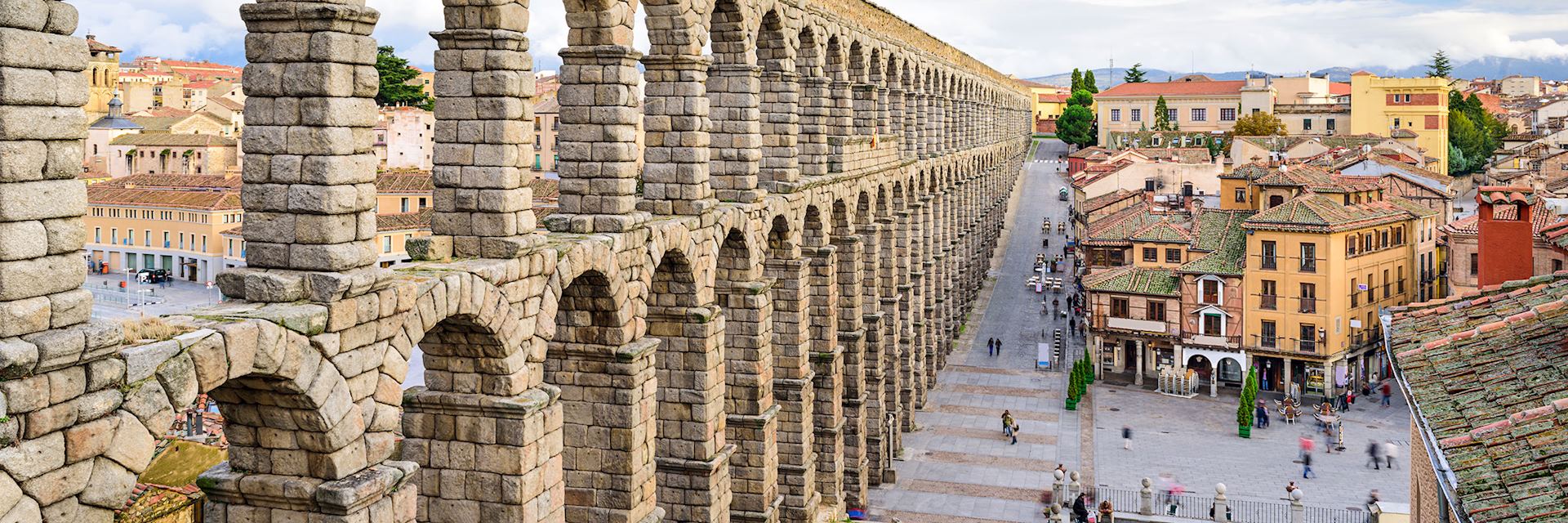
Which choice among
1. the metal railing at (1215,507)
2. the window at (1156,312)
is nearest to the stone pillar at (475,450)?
the metal railing at (1215,507)

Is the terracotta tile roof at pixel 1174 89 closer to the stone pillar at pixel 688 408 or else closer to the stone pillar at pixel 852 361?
the stone pillar at pixel 852 361

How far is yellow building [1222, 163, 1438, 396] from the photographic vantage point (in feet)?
191

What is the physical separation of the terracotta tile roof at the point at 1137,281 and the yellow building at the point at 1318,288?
3178 mm

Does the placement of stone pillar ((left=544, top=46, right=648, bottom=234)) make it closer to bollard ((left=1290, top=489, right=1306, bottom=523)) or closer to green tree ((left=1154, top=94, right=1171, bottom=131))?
bollard ((left=1290, top=489, right=1306, bottom=523))

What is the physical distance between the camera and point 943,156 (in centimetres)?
6206

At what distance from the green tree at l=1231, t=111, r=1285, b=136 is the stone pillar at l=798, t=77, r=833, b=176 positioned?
3503 inches

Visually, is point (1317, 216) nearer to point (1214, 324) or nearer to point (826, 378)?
point (1214, 324)

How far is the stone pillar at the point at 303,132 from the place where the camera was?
14.1 m

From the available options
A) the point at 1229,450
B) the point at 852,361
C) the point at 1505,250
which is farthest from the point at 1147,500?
the point at 1505,250

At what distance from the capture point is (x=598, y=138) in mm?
21453

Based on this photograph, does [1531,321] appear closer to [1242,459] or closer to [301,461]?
[301,461]

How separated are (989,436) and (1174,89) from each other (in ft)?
353

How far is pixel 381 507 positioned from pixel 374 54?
15.2ft

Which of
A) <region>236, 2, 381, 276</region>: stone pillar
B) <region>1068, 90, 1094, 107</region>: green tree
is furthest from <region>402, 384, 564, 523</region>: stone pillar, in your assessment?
<region>1068, 90, 1094, 107</region>: green tree
